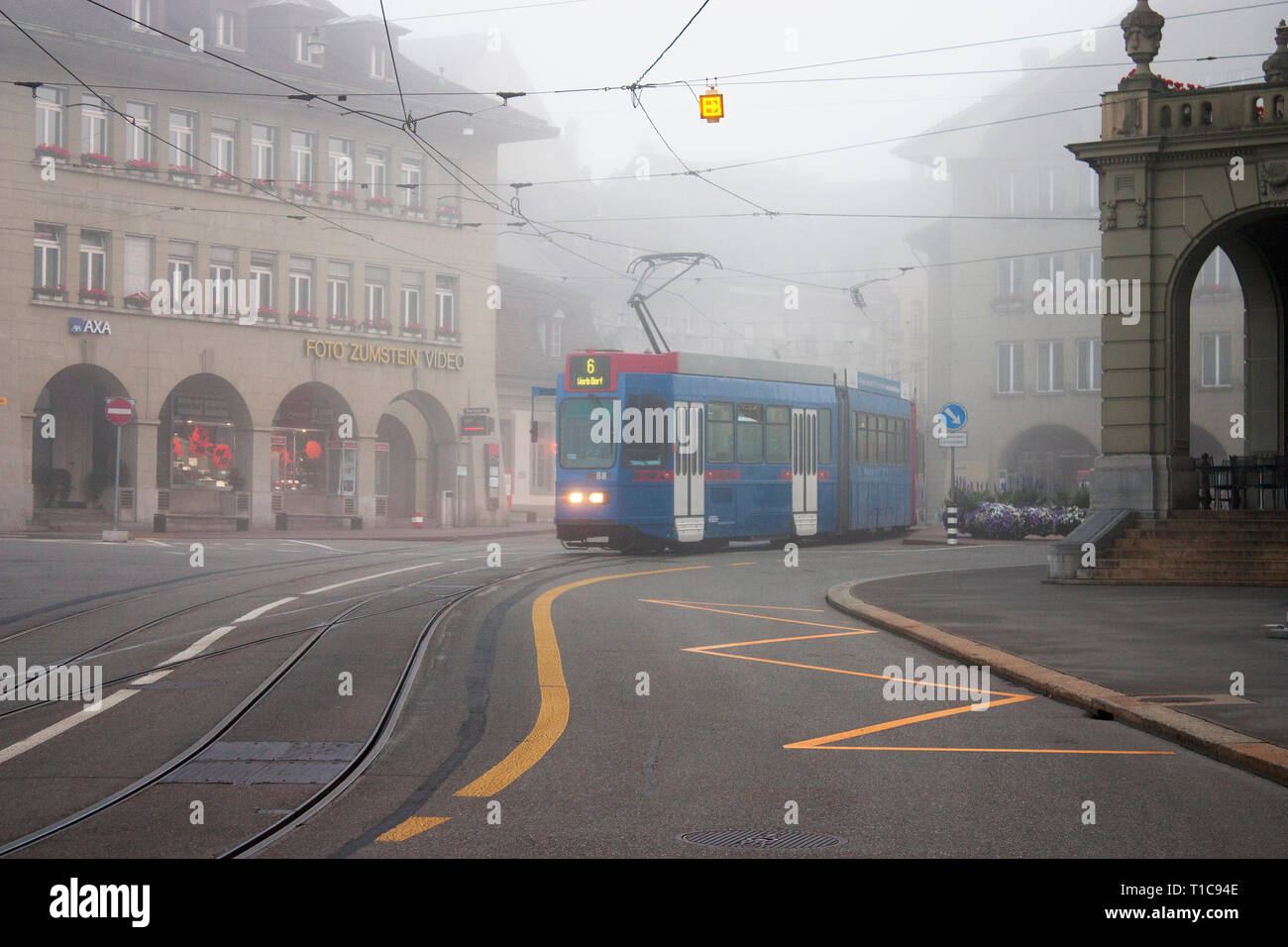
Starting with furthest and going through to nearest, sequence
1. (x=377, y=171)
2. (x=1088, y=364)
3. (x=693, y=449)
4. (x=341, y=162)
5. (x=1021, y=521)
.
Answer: (x=1088, y=364) < (x=377, y=171) < (x=341, y=162) < (x=1021, y=521) < (x=693, y=449)

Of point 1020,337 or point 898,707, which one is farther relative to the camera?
point 1020,337

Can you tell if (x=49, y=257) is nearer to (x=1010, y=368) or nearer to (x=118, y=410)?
(x=118, y=410)

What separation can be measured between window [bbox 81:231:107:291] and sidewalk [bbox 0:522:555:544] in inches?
267

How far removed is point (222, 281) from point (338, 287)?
13.7 feet

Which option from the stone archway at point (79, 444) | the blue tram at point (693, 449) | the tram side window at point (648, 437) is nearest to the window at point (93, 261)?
the stone archway at point (79, 444)

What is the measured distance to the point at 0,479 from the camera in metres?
37.2

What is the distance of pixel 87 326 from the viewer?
39.3m

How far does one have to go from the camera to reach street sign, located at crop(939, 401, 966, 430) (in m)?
31.4

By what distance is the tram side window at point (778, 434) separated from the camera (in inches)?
1129

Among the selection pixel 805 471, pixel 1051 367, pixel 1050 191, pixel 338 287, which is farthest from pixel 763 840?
pixel 1050 191

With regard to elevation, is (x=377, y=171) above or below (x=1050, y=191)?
below

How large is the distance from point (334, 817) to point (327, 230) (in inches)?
1601
